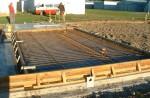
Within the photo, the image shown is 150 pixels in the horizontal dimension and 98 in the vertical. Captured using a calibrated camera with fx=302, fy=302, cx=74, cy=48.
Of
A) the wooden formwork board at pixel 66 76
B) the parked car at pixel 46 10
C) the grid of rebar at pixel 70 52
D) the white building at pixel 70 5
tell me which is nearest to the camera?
the wooden formwork board at pixel 66 76

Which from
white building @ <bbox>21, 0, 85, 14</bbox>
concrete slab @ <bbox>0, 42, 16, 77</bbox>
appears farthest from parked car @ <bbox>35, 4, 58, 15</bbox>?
concrete slab @ <bbox>0, 42, 16, 77</bbox>

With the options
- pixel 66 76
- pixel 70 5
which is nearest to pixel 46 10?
pixel 70 5

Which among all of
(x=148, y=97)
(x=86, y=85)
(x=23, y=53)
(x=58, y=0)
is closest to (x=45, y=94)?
(x=86, y=85)

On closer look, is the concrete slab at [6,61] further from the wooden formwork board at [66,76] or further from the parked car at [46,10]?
the parked car at [46,10]

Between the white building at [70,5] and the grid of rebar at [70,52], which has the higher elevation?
the white building at [70,5]

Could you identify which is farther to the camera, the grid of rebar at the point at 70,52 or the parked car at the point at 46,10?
the parked car at the point at 46,10

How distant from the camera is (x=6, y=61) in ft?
33.3

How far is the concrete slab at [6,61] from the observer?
894 centimetres

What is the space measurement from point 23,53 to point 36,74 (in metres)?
3.13

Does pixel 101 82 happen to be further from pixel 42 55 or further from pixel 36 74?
pixel 42 55

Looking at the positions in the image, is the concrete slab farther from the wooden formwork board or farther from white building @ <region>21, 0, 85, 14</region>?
white building @ <region>21, 0, 85, 14</region>

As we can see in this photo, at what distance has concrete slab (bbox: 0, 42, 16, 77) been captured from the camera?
8938 mm

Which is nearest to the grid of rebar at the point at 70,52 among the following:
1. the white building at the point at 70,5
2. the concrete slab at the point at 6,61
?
the concrete slab at the point at 6,61

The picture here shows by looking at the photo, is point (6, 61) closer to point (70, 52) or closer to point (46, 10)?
point (70, 52)
